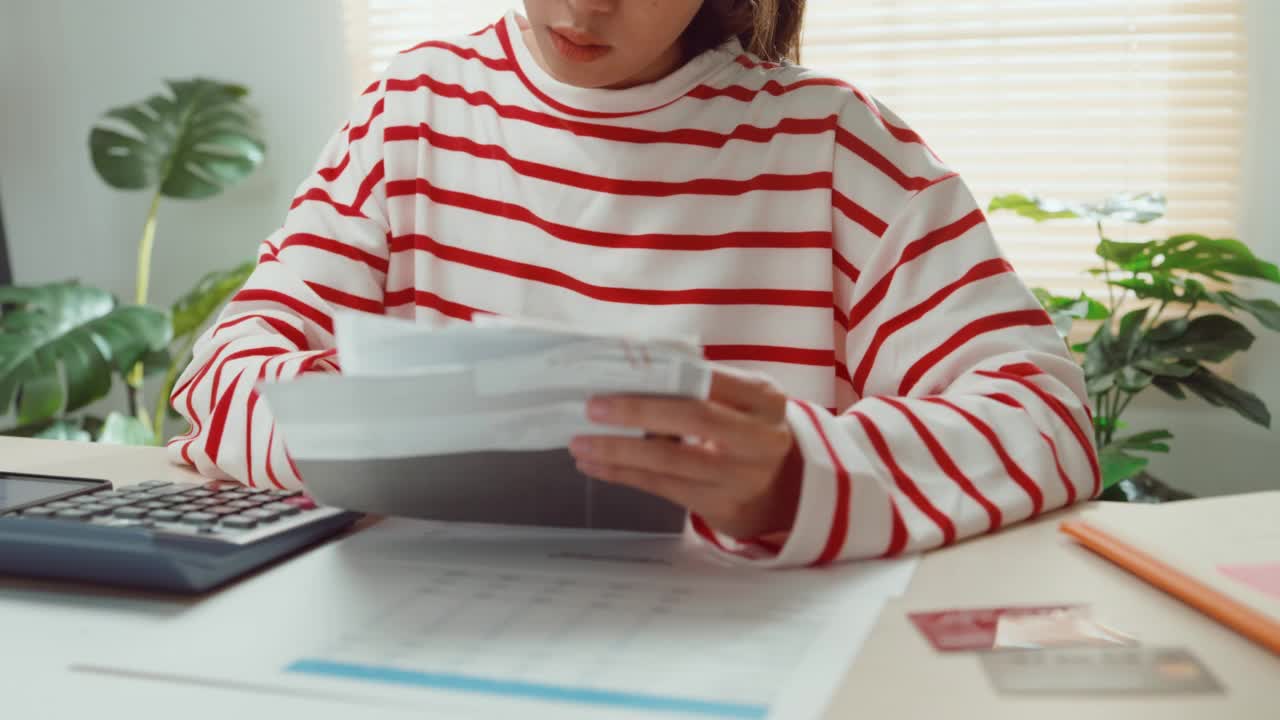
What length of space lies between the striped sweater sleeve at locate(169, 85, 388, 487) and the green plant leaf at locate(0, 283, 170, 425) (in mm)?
1435

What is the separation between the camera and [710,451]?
56cm

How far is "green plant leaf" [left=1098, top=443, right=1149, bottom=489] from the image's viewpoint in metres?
1.98

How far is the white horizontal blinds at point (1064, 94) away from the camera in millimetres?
2240

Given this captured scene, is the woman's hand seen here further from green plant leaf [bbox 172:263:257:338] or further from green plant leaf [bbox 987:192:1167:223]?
green plant leaf [bbox 172:263:257:338]

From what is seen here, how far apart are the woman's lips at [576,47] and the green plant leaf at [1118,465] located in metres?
1.39

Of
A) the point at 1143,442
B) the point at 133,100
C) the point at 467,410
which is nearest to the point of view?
the point at 467,410

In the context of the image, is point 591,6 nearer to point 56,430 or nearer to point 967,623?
point 967,623

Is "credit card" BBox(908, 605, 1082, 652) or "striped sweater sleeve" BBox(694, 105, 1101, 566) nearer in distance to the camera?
"credit card" BBox(908, 605, 1082, 652)

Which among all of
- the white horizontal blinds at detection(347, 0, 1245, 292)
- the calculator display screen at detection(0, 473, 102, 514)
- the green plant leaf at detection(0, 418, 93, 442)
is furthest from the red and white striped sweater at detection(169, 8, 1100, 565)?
the green plant leaf at detection(0, 418, 93, 442)

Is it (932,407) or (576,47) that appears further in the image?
(576,47)

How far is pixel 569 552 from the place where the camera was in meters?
0.64

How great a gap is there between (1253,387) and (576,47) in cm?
188

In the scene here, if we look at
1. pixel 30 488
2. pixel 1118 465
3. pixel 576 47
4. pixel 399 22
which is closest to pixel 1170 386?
pixel 1118 465

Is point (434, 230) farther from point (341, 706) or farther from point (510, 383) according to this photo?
point (341, 706)
